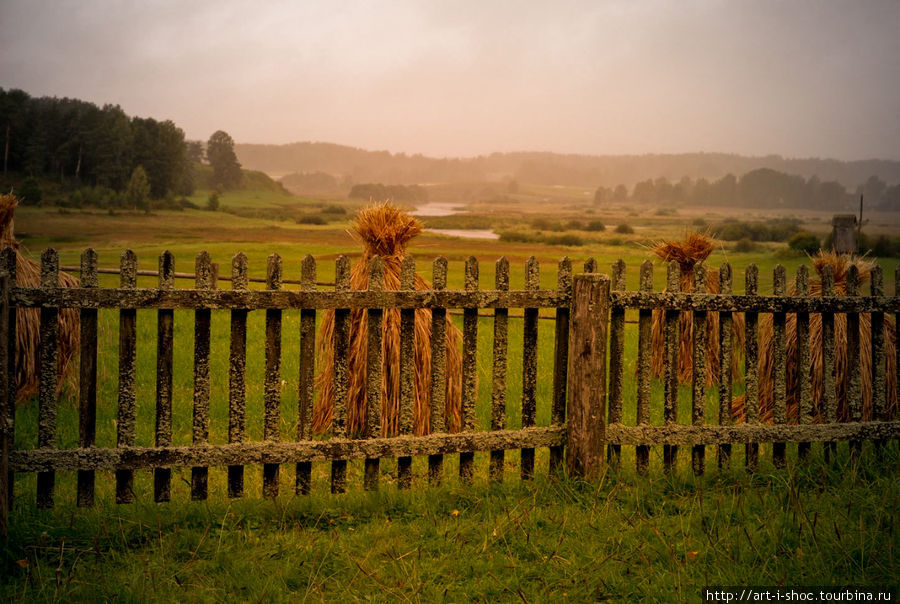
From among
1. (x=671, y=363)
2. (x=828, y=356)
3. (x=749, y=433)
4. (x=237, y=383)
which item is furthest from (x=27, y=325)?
(x=828, y=356)

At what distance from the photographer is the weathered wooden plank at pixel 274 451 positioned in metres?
4.65

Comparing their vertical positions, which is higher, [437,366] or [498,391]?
[437,366]

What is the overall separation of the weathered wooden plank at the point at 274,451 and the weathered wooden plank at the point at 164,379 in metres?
0.13

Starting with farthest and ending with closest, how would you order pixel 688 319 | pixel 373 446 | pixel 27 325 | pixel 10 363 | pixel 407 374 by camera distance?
pixel 688 319
pixel 27 325
pixel 407 374
pixel 373 446
pixel 10 363

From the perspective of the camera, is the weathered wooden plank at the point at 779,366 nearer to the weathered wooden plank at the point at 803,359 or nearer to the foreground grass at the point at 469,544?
the weathered wooden plank at the point at 803,359

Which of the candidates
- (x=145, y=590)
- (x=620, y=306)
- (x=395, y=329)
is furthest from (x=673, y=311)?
(x=145, y=590)

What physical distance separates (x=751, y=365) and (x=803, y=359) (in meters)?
0.54

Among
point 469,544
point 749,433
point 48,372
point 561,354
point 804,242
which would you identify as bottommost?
point 469,544

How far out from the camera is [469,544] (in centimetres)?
438

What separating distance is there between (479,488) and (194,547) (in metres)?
2.01

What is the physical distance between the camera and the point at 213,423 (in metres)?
7.95

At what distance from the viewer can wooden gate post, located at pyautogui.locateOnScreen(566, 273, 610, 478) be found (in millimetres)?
5113

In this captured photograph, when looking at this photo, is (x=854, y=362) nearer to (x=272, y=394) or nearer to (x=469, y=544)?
(x=469, y=544)

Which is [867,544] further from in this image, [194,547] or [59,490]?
[59,490]
